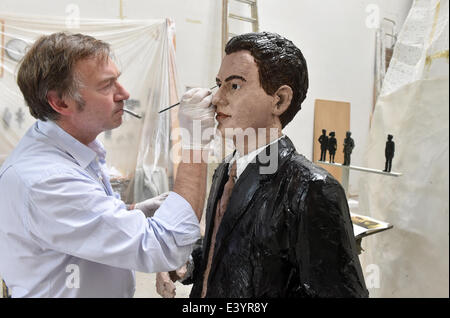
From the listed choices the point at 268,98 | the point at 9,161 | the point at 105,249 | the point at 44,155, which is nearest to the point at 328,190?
the point at 268,98

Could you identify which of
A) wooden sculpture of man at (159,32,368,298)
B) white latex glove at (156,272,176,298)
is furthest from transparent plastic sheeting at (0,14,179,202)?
wooden sculpture of man at (159,32,368,298)

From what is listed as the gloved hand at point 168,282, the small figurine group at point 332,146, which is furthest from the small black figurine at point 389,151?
the gloved hand at point 168,282

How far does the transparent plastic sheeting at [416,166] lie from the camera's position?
0.62 metres

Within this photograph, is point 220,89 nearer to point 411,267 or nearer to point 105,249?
point 105,249

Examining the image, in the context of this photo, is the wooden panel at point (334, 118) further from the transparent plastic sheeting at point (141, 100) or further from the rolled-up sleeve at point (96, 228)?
the transparent plastic sheeting at point (141, 100)

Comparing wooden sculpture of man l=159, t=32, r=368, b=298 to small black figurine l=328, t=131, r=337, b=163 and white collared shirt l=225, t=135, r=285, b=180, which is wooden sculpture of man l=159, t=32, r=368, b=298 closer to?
white collared shirt l=225, t=135, r=285, b=180

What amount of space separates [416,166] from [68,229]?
2.80 feet

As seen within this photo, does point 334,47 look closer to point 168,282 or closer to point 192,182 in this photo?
point 192,182

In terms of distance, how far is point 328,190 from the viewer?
690 millimetres

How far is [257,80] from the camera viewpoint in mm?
793

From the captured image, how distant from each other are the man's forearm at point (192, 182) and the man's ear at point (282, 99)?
0.84ft

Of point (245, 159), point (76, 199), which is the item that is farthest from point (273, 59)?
point (76, 199)
